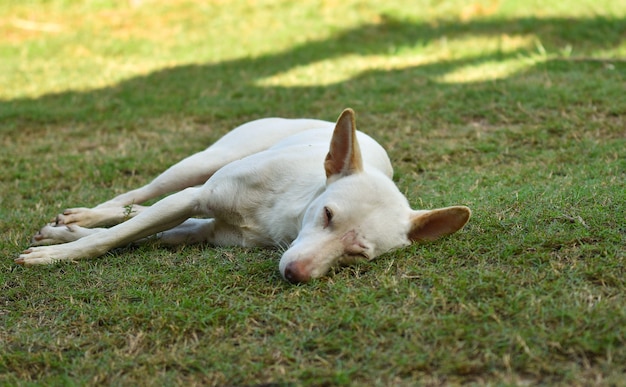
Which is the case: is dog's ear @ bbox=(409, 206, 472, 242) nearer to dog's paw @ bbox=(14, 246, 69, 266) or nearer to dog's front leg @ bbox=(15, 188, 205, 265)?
dog's front leg @ bbox=(15, 188, 205, 265)

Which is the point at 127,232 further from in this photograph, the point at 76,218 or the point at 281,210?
the point at 281,210

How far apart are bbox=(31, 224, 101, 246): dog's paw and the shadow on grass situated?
3008 millimetres

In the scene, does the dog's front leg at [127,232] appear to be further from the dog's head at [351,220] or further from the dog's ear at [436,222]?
the dog's ear at [436,222]

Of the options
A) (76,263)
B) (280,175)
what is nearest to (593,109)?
(280,175)

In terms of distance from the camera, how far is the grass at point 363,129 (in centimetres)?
291

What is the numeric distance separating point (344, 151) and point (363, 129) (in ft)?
9.62

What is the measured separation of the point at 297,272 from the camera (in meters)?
3.40

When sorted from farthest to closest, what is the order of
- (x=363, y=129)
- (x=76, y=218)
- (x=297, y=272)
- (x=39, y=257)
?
(x=363, y=129) → (x=76, y=218) → (x=39, y=257) → (x=297, y=272)

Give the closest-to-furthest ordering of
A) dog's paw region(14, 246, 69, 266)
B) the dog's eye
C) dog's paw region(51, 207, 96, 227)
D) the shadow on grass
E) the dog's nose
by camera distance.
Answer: the dog's nose
the dog's eye
dog's paw region(14, 246, 69, 266)
dog's paw region(51, 207, 96, 227)
the shadow on grass

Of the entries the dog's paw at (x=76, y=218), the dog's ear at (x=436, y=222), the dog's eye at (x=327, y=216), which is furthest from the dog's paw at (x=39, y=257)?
the dog's ear at (x=436, y=222)

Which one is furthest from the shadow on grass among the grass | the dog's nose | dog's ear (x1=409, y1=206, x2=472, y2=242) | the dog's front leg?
the dog's nose

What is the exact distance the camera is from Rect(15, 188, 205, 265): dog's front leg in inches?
156

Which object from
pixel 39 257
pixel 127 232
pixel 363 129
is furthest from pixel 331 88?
pixel 39 257

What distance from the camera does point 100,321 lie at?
10.9ft
